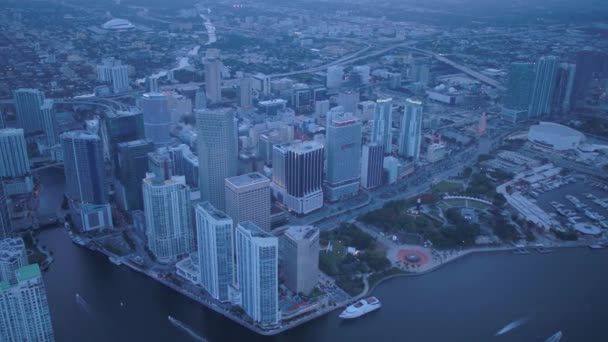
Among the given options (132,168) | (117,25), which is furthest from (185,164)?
(117,25)

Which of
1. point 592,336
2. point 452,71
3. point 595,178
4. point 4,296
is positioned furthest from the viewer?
point 452,71

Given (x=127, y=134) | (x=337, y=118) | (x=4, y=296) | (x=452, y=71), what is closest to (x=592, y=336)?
(x=337, y=118)

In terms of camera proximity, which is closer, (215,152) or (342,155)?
(215,152)

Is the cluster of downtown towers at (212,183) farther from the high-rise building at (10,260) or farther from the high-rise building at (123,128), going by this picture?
the high-rise building at (10,260)

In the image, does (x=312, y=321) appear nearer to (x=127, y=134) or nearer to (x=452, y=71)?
(x=127, y=134)

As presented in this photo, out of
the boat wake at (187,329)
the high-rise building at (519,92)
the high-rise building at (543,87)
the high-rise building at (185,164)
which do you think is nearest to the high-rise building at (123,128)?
the high-rise building at (185,164)

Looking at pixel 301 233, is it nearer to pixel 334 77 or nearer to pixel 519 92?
pixel 519 92

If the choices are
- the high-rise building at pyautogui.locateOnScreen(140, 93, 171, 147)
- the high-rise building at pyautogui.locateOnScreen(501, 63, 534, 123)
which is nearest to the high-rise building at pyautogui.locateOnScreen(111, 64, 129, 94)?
the high-rise building at pyautogui.locateOnScreen(140, 93, 171, 147)
